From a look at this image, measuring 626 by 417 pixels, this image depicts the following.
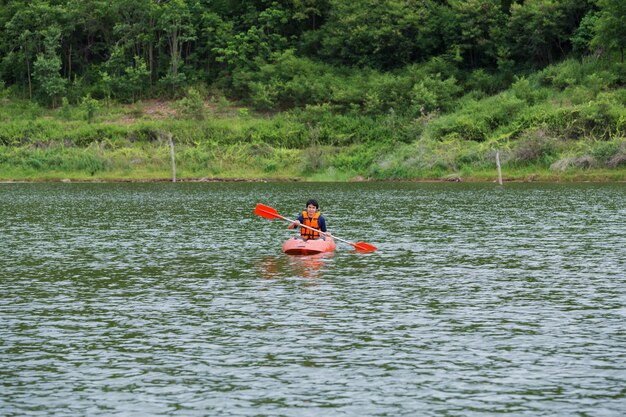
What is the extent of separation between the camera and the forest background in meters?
76.5

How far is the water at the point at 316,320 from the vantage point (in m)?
15.7

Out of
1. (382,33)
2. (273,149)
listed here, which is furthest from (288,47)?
(273,149)

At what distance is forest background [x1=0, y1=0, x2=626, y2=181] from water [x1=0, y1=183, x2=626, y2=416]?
32.9 metres

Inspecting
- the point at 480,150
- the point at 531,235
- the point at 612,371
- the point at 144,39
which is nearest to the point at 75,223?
the point at 531,235

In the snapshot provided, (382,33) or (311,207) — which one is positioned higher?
(382,33)

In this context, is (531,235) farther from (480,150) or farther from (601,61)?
(601,61)

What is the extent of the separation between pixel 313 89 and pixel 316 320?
67.6 metres

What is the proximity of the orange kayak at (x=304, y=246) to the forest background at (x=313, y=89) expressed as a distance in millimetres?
41639

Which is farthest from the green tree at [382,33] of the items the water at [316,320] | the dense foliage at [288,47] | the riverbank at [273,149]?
the water at [316,320]

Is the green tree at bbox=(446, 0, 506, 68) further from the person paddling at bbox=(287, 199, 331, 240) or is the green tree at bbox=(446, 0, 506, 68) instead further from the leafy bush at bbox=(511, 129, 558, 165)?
the person paddling at bbox=(287, 199, 331, 240)

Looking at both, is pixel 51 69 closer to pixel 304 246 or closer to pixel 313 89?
pixel 313 89

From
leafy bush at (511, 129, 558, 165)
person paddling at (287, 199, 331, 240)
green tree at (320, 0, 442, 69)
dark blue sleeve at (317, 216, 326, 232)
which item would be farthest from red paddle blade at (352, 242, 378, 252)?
green tree at (320, 0, 442, 69)

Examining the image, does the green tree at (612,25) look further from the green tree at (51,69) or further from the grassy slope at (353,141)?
the green tree at (51,69)

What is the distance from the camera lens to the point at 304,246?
33.1 m
